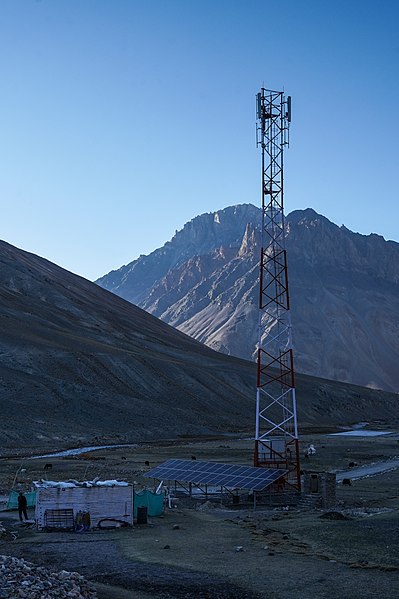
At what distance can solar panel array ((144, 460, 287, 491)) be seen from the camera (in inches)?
1572

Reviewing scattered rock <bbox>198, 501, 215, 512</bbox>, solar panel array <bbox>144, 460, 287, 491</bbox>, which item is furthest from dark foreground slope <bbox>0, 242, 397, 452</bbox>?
scattered rock <bbox>198, 501, 215, 512</bbox>

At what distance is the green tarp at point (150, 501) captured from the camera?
1439 inches

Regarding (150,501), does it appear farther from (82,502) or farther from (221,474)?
(221,474)

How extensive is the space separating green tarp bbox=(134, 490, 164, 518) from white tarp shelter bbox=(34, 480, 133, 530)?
1396 millimetres

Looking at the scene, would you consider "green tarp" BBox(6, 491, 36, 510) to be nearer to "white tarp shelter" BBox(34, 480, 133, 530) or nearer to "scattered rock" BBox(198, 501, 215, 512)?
"white tarp shelter" BBox(34, 480, 133, 530)

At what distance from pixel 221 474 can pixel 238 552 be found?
14.0 metres

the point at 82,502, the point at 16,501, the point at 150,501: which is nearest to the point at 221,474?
the point at 150,501

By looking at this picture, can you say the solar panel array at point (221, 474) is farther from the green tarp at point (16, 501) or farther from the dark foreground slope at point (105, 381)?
the dark foreground slope at point (105, 381)

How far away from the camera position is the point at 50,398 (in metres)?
106

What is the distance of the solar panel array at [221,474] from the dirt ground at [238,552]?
4.05ft

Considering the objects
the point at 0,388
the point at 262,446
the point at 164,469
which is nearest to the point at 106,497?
the point at 164,469

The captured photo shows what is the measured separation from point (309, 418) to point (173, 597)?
5141 inches

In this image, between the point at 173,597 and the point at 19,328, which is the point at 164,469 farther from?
the point at 19,328

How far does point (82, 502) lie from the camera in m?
34.1
